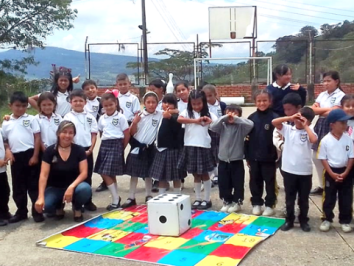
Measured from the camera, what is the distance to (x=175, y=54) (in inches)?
890

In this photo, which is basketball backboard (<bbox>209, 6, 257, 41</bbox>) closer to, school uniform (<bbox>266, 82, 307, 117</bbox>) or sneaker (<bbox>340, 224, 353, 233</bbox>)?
school uniform (<bbox>266, 82, 307, 117</bbox>)

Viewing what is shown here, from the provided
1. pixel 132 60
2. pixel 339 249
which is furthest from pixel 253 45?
pixel 339 249

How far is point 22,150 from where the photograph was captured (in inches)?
210

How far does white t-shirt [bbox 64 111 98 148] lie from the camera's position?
5641 mm

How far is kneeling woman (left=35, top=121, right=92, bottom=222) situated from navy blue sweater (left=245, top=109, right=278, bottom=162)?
72.9 inches

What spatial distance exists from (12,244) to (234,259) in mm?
2166

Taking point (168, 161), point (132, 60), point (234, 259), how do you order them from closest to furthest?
point (234, 259)
point (168, 161)
point (132, 60)

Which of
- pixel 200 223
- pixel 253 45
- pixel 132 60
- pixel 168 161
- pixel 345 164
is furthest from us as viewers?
pixel 132 60

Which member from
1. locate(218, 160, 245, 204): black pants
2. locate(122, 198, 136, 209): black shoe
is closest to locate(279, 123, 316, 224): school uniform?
locate(218, 160, 245, 204): black pants

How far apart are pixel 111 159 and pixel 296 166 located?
2.17 metres

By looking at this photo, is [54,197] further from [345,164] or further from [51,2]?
[51,2]

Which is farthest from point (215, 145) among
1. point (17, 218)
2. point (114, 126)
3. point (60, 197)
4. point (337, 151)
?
point (17, 218)

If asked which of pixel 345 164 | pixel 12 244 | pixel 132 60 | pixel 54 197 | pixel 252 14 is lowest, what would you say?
pixel 12 244

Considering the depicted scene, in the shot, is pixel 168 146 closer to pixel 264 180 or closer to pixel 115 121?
pixel 115 121
